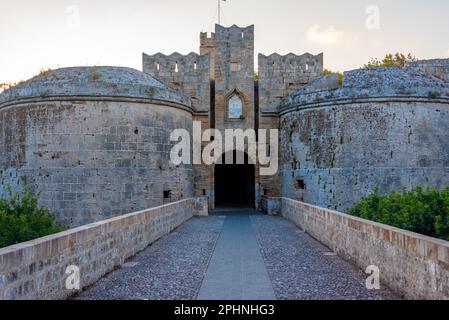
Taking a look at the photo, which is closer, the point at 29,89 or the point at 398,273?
the point at 398,273

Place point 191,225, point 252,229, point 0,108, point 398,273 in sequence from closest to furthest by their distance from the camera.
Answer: point 398,273 → point 252,229 → point 191,225 → point 0,108

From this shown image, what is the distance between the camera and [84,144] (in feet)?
48.2

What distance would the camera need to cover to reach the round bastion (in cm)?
1462

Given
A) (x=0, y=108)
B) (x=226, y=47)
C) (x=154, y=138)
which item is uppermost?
(x=226, y=47)

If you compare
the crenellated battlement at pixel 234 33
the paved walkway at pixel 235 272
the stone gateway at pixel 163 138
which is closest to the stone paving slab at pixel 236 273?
the paved walkway at pixel 235 272

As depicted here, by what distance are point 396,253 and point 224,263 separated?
10.2ft

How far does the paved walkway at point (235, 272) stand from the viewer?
577 cm

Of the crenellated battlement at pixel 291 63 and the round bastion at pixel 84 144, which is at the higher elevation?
the crenellated battlement at pixel 291 63

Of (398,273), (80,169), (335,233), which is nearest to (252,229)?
(335,233)

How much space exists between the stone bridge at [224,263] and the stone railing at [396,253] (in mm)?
11

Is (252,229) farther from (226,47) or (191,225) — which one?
(226,47)

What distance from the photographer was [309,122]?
17469mm

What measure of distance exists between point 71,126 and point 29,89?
2.11 m

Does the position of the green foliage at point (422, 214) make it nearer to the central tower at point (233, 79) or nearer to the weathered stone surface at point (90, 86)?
the weathered stone surface at point (90, 86)
